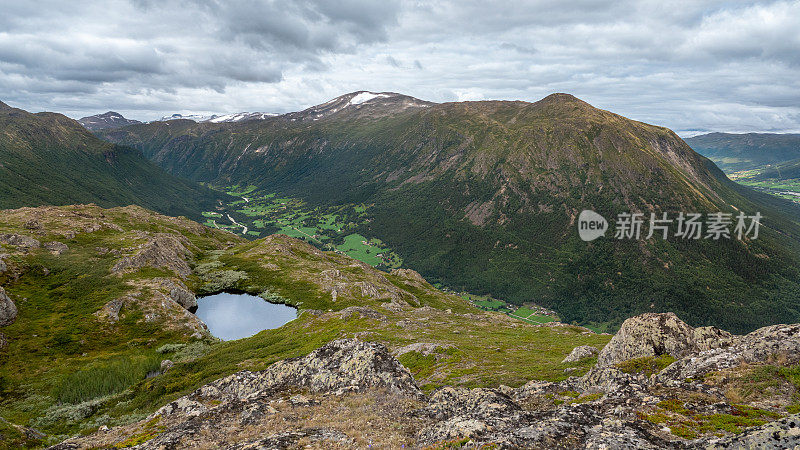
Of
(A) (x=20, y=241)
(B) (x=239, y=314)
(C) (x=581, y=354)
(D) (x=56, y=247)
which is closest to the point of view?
(C) (x=581, y=354)

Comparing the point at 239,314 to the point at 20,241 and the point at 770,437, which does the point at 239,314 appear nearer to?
the point at 20,241

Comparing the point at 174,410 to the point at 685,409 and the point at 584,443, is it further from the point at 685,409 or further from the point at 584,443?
the point at 685,409

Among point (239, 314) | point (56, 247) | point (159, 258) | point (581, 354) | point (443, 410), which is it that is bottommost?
point (239, 314)

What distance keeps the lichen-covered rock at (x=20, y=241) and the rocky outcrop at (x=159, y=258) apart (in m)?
27.9

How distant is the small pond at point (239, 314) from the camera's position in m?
99.6

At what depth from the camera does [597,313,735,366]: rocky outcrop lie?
1318 inches

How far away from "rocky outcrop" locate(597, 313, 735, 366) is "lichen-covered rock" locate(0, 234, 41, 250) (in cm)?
15743

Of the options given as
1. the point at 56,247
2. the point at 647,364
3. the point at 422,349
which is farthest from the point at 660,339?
the point at 56,247

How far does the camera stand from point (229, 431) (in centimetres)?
2577

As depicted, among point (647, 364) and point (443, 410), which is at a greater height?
point (647, 364)

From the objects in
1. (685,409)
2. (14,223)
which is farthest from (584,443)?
(14,223)

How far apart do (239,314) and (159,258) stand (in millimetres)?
38571

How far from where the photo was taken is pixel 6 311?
74750 mm

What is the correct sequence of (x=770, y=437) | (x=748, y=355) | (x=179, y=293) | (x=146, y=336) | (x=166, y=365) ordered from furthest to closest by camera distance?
(x=179, y=293), (x=146, y=336), (x=166, y=365), (x=748, y=355), (x=770, y=437)
